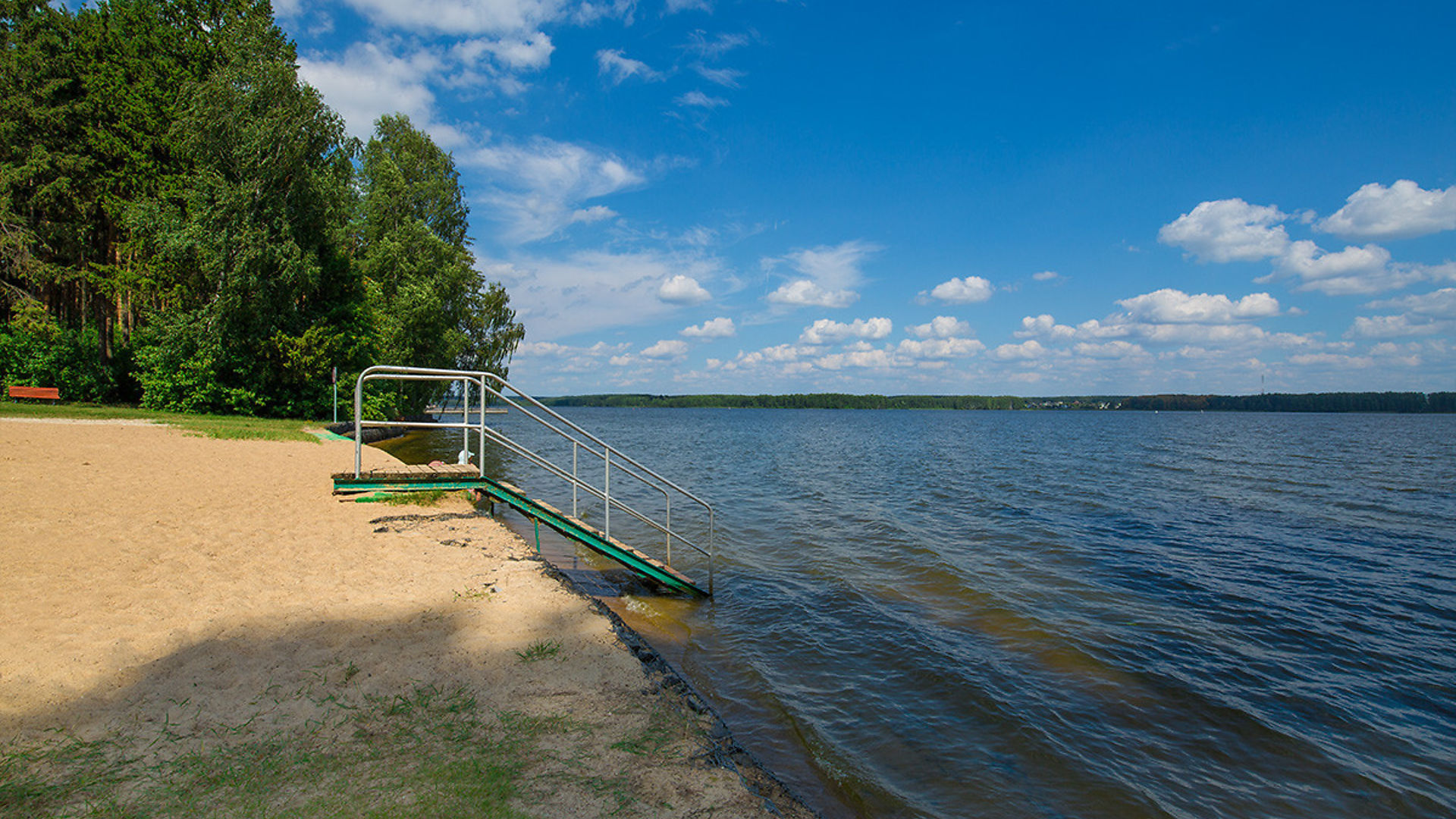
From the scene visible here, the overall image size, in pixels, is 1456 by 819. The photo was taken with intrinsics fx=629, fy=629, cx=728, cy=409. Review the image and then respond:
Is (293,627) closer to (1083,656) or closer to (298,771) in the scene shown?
(298,771)

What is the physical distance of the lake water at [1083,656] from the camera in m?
5.27

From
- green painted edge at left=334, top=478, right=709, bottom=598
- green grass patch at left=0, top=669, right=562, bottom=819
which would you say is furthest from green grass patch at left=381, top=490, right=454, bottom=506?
green grass patch at left=0, top=669, right=562, bottom=819

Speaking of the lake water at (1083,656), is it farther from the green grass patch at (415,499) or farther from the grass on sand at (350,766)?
the green grass patch at (415,499)

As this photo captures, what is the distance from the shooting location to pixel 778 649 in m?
7.77

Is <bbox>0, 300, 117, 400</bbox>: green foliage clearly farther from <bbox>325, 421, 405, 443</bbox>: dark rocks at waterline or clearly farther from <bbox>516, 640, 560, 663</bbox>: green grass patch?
<bbox>516, 640, 560, 663</bbox>: green grass patch

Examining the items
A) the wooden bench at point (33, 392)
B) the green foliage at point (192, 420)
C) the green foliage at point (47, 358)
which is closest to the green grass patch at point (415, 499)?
the green foliage at point (192, 420)

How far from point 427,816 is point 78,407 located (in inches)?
1136

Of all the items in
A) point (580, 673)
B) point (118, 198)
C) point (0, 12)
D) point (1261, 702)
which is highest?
point (0, 12)

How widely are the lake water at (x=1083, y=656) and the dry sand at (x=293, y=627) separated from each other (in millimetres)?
1765

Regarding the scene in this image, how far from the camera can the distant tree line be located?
23.8m

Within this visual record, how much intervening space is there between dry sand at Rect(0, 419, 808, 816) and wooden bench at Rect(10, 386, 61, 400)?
1935 centimetres

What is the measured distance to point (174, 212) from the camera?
24.0 m

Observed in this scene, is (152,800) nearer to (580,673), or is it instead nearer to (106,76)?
(580,673)

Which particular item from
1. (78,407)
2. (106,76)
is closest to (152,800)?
(78,407)
